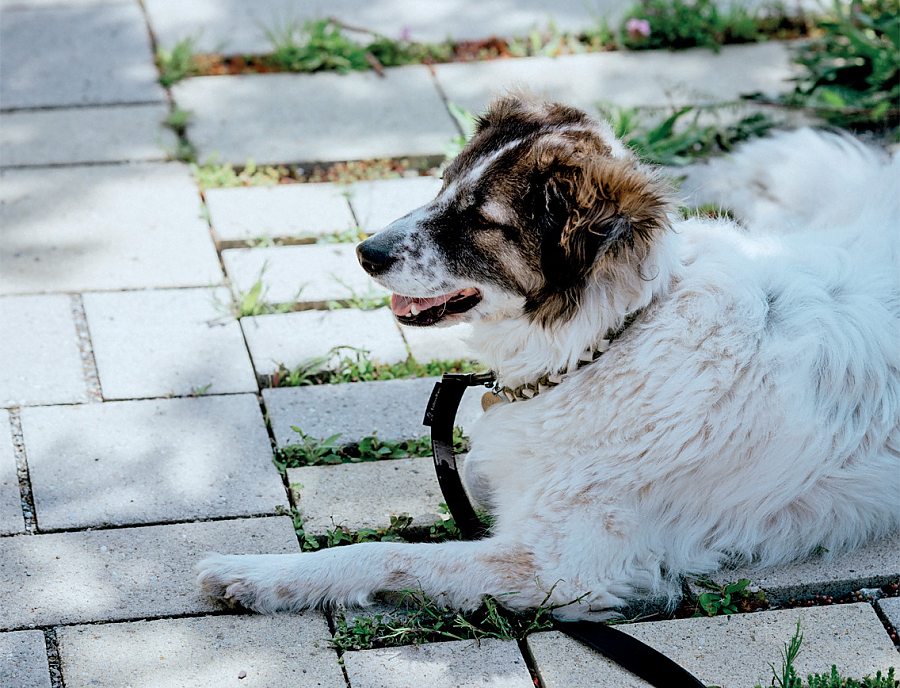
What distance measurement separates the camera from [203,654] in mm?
2646

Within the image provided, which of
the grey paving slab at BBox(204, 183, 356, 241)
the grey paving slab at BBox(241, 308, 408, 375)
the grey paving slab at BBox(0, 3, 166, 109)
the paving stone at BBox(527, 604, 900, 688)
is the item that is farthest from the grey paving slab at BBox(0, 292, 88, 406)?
the paving stone at BBox(527, 604, 900, 688)

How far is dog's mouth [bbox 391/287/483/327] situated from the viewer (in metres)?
2.96

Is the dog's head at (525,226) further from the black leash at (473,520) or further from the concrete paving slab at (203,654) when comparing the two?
the concrete paving slab at (203,654)

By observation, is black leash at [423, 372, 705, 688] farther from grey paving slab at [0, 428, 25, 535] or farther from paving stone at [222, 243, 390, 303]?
grey paving slab at [0, 428, 25, 535]

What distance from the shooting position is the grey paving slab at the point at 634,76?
5523 millimetres

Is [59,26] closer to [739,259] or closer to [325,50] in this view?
[325,50]

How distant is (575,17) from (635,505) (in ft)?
14.0

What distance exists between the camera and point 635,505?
2896 mm

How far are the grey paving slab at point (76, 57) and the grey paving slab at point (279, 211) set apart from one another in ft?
3.58

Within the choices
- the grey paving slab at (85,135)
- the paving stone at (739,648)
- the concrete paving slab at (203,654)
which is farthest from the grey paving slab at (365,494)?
the grey paving slab at (85,135)

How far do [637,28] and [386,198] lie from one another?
91.0 inches

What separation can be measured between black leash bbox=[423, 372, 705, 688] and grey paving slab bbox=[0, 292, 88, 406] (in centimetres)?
136

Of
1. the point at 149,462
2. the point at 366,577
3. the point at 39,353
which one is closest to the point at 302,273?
the point at 39,353

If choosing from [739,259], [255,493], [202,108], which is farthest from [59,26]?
[739,259]
